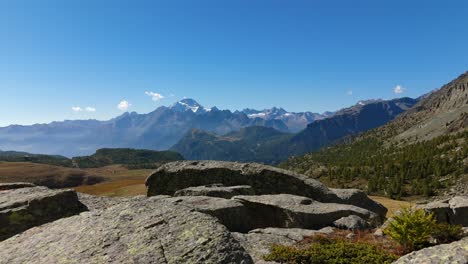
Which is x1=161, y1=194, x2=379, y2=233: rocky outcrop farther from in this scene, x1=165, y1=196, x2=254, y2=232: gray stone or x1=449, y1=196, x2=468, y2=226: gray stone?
x1=449, y1=196, x2=468, y2=226: gray stone

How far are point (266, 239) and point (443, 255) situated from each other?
29.5 ft

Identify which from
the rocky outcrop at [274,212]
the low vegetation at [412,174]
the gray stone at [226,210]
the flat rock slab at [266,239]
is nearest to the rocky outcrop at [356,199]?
the rocky outcrop at [274,212]

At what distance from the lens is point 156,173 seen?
3634 centimetres

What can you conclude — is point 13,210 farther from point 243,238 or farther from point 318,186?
point 318,186

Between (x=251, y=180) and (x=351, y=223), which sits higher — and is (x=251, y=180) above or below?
above

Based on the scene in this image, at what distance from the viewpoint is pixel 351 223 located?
69.6 feet

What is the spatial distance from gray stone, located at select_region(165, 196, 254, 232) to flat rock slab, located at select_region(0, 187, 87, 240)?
18.5 ft

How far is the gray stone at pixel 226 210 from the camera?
2045 centimetres

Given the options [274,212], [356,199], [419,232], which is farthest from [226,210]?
[356,199]

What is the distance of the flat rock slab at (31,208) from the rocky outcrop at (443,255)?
16874 millimetres

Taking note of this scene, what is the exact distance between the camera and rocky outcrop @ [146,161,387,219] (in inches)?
1247

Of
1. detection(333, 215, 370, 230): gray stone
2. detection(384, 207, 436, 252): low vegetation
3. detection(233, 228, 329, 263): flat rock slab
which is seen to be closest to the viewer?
detection(384, 207, 436, 252): low vegetation

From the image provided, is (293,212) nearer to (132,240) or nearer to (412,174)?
(132,240)

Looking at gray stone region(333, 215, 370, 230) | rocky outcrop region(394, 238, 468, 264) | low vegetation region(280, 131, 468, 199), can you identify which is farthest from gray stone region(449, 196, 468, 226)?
low vegetation region(280, 131, 468, 199)
